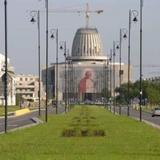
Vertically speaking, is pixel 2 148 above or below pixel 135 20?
below

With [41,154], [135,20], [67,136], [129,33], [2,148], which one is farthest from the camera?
[129,33]

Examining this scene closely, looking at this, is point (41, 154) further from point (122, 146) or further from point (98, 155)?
point (122, 146)

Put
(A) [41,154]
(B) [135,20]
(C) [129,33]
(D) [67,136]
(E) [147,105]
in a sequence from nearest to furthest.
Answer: (A) [41,154], (D) [67,136], (B) [135,20], (C) [129,33], (E) [147,105]

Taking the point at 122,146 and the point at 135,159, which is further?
the point at 122,146

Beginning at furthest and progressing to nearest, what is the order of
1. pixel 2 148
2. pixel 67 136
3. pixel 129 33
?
pixel 129 33 → pixel 67 136 → pixel 2 148

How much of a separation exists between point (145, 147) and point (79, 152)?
3839 mm

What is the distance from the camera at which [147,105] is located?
177500mm

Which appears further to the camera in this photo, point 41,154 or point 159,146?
point 159,146

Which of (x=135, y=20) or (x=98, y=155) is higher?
(x=135, y=20)

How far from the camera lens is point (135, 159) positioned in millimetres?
22688

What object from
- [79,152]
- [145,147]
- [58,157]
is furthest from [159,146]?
[58,157]

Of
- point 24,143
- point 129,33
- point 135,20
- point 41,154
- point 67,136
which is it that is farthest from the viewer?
point 129,33

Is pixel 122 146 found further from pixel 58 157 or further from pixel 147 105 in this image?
pixel 147 105

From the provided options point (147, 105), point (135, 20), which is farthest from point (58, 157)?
point (147, 105)
